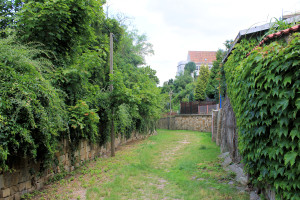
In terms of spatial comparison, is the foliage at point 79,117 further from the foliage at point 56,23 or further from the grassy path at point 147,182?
the foliage at point 56,23

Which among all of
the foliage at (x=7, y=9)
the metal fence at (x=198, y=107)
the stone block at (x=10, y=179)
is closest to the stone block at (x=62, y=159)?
the stone block at (x=10, y=179)

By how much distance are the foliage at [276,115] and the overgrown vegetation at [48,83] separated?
3863 millimetres

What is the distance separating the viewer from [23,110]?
390 centimetres

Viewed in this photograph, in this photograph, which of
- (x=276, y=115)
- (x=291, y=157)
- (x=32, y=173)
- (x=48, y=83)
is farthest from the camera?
(x=48, y=83)

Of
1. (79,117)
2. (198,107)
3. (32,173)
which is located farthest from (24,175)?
(198,107)

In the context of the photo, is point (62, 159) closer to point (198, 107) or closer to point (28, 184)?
point (28, 184)

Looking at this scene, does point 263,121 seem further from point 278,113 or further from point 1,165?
point 1,165

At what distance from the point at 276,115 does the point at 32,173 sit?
468 cm

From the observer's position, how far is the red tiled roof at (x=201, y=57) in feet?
206

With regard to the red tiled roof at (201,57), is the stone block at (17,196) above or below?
below

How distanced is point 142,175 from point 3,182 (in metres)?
3.37

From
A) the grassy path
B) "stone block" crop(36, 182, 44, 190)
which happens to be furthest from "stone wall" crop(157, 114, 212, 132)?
"stone block" crop(36, 182, 44, 190)

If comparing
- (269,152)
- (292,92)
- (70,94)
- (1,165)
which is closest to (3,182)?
(1,165)

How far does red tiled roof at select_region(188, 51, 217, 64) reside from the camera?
62.9m
